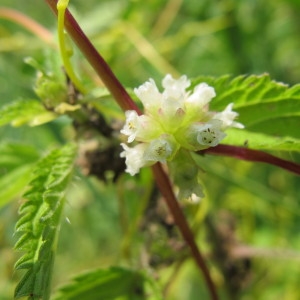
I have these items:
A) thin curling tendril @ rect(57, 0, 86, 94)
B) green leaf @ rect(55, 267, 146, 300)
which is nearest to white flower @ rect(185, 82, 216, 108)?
thin curling tendril @ rect(57, 0, 86, 94)

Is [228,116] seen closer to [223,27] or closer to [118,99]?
[118,99]

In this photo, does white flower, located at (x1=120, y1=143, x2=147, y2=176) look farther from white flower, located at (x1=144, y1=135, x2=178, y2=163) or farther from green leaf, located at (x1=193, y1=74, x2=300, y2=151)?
green leaf, located at (x1=193, y1=74, x2=300, y2=151)

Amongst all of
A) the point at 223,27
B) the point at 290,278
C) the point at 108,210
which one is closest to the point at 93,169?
the point at 108,210

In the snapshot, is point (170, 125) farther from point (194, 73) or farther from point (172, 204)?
point (194, 73)

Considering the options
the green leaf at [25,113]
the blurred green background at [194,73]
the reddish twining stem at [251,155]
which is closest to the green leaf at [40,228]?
the green leaf at [25,113]

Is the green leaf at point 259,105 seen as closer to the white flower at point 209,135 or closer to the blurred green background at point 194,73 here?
the white flower at point 209,135

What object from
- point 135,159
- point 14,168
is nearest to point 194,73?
point 14,168

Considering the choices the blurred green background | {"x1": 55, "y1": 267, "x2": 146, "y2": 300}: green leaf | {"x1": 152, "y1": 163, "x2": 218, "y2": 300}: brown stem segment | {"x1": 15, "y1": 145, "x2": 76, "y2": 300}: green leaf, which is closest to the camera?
{"x1": 15, "y1": 145, "x2": 76, "y2": 300}: green leaf
